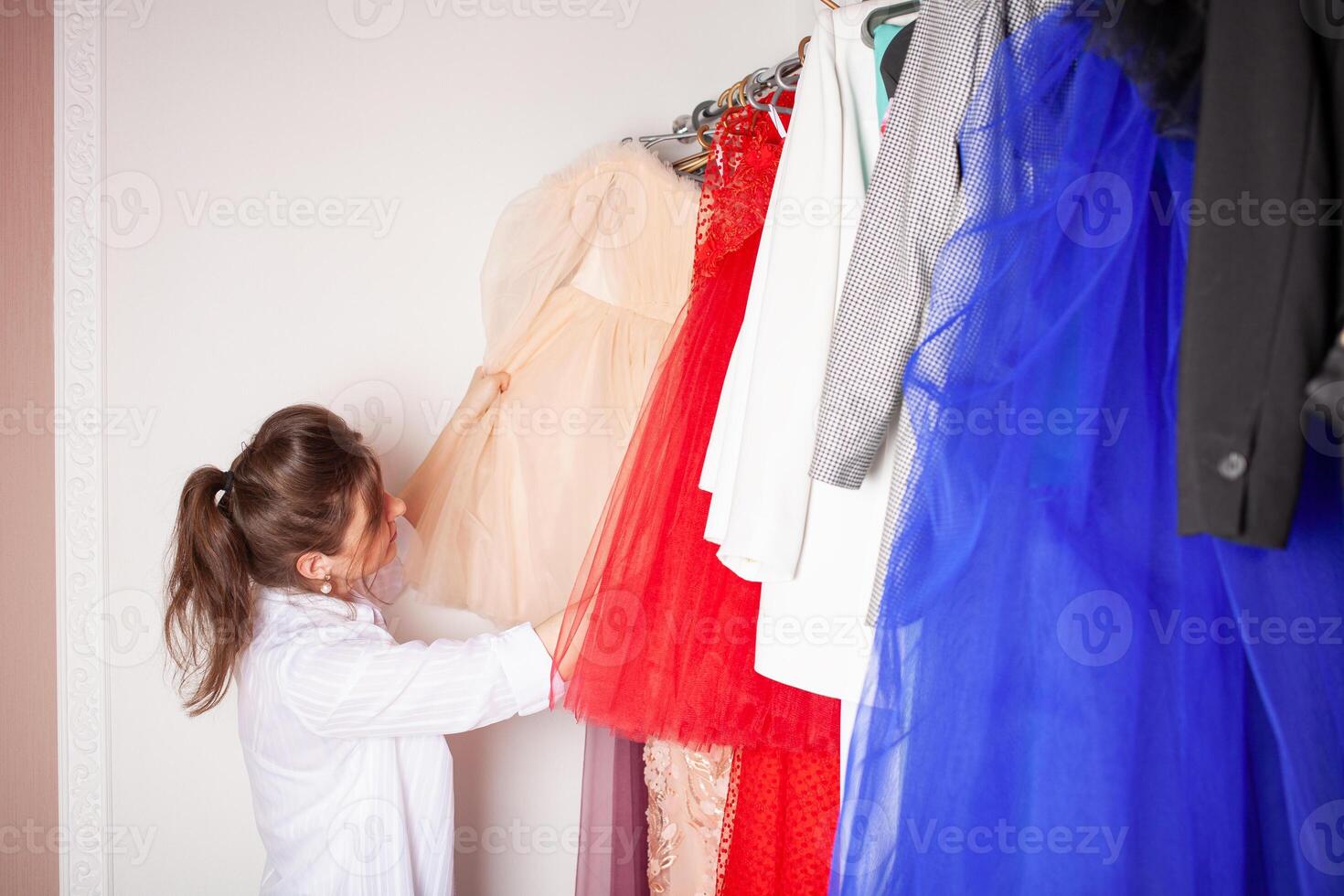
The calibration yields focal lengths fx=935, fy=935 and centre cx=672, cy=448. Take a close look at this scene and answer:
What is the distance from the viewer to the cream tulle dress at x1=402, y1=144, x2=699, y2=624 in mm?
1764

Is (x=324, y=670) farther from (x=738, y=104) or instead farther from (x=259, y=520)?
(x=738, y=104)

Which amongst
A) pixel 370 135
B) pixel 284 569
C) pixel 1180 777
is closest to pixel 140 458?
pixel 284 569

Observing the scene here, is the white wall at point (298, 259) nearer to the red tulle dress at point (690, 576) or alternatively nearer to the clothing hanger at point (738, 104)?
the clothing hanger at point (738, 104)

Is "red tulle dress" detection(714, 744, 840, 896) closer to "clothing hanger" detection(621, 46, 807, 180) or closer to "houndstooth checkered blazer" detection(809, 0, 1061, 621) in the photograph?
"houndstooth checkered blazer" detection(809, 0, 1061, 621)

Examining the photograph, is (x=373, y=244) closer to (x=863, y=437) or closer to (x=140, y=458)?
(x=140, y=458)

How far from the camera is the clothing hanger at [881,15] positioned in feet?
3.80

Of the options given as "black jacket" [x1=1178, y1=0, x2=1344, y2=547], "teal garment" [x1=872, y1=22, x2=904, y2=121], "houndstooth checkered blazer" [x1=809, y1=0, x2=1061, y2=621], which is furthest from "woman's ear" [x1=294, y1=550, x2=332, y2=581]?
"black jacket" [x1=1178, y1=0, x2=1344, y2=547]

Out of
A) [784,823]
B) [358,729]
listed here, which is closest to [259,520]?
[358,729]

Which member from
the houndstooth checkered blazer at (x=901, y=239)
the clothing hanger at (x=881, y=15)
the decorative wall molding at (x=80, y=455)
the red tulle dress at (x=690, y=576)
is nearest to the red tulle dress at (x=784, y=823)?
the red tulle dress at (x=690, y=576)

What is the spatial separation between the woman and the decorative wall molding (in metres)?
0.41

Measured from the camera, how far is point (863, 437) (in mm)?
1042

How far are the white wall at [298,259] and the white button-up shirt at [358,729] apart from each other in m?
0.46

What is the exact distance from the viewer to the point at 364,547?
5.09 feet

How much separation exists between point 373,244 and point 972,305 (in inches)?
55.4
